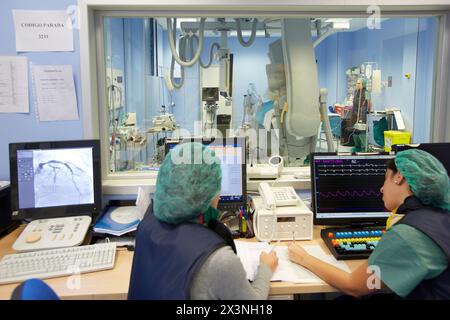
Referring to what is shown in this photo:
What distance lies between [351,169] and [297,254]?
1.87 feet

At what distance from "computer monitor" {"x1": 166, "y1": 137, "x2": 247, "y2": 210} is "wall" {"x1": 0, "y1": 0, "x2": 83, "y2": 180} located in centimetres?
56

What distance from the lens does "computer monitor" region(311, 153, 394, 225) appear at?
183 centimetres

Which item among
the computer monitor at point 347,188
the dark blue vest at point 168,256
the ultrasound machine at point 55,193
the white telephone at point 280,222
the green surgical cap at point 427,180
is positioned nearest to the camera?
the dark blue vest at point 168,256

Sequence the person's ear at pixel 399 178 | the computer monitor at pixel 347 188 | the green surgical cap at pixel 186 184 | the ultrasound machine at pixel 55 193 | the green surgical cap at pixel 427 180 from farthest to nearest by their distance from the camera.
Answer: the computer monitor at pixel 347 188 < the ultrasound machine at pixel 55 193 < the person's ear at pixel 399 178 < the green surgical cap at pixel 427 180 < the green surgical cap at pixel 186 184

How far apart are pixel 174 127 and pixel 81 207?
57.4 inches

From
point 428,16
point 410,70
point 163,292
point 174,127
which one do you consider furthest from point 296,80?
point 410,70

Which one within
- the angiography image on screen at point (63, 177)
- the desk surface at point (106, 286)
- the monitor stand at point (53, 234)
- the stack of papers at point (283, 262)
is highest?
the angiography image on screen at point (63, 177)

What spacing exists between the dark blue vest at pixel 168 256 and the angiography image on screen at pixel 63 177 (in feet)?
2.60

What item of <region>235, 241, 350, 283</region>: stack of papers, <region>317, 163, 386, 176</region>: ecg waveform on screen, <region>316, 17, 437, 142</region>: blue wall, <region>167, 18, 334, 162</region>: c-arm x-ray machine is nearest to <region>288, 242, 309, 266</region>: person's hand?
<region>235, 241, 350, 283</region>: stack of papers

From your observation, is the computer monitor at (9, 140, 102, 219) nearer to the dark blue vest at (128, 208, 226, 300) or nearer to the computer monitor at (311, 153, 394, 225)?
the dark blue vest at (128, 208, 226, 300)

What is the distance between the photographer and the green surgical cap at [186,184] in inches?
41.0

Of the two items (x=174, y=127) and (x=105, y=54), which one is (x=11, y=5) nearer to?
(x=105, y=54)

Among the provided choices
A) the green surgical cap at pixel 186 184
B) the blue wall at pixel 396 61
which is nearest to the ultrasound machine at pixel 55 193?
the green surgical cap at pixel 186 184

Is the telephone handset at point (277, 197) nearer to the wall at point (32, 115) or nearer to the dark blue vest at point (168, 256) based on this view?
the dark blue vest at point (168, 256)
